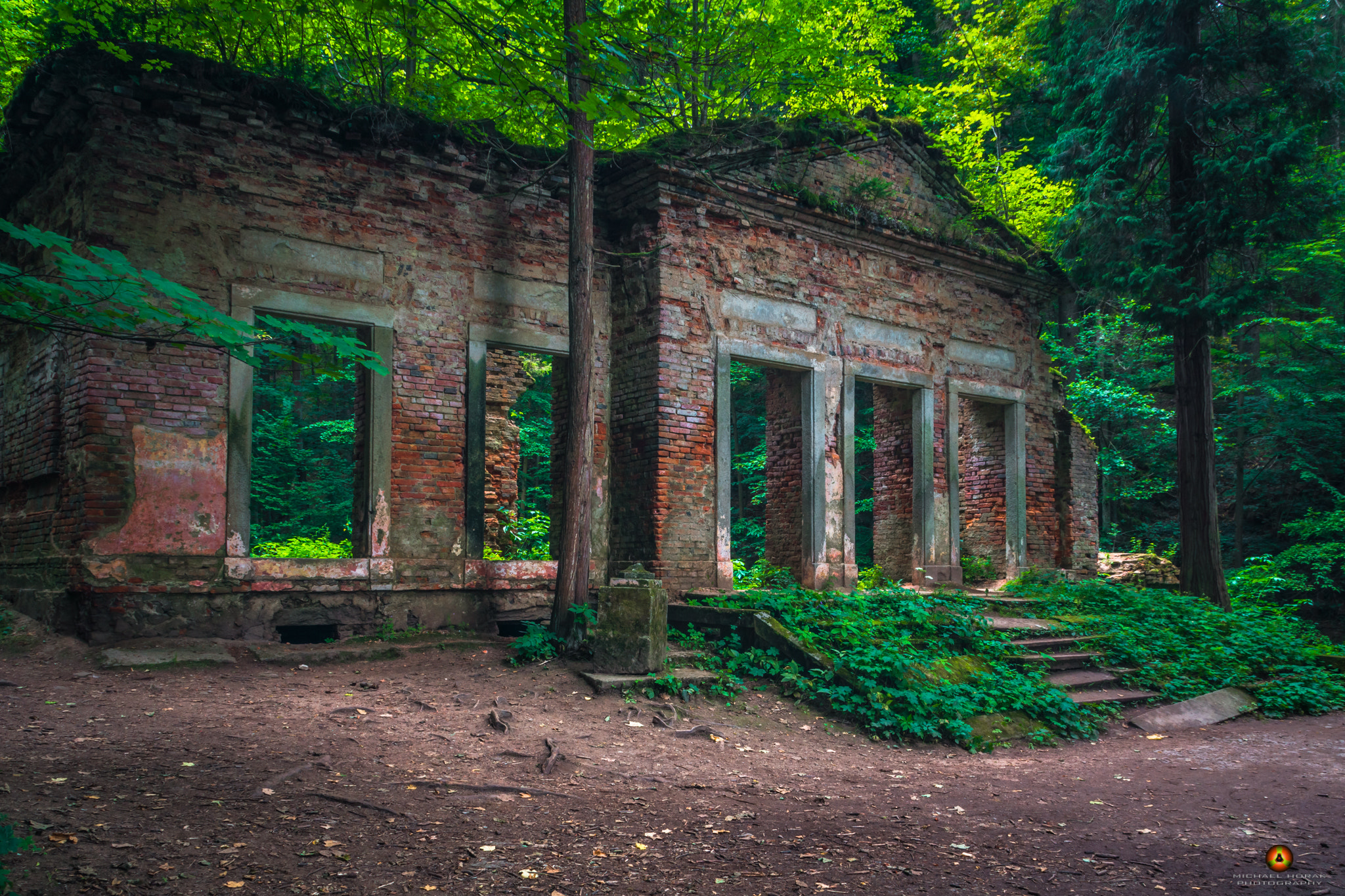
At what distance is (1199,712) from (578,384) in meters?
7.06

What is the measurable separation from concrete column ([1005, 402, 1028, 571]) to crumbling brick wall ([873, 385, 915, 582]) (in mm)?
1651

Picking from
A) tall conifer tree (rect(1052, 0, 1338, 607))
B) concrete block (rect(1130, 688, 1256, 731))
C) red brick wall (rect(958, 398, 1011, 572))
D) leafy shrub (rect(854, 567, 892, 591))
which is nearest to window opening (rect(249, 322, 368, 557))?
leafy shrub (rect(854, 567, 892, 591))

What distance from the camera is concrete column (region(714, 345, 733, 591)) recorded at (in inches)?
430

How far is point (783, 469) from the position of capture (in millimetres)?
13508

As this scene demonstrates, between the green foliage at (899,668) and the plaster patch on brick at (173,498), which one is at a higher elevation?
the plaster patch on brick at (173,498)

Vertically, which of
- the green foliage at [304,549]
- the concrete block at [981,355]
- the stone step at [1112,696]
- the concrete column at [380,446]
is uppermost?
the concrete block at [981,355]

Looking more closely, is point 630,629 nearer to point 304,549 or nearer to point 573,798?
point 573,798

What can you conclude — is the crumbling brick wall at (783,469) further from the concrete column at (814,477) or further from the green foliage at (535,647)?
the green foliage at (535,647)

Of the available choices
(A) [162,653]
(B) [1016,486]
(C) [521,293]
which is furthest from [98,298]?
(B) [1016,486]

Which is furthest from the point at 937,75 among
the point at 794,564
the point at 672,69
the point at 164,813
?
the point at 164,813

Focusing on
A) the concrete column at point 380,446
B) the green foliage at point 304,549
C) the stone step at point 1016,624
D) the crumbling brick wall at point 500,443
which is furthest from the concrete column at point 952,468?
the green foliage at point 304,549

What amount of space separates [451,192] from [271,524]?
14.5 metres

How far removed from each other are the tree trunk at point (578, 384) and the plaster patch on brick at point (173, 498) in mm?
3305

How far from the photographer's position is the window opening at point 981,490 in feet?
47.0
